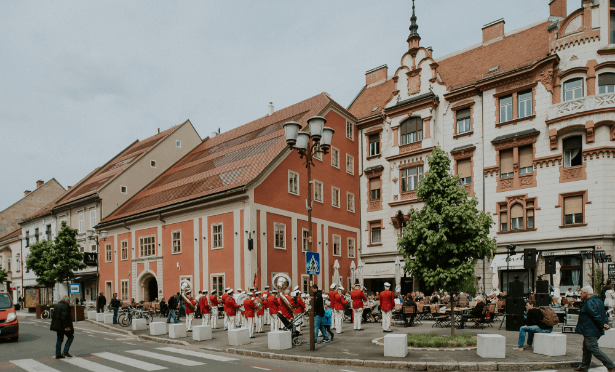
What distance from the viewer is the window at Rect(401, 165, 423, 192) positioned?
3420 cm

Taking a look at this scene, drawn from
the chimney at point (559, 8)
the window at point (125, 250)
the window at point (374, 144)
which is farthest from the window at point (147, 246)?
the chimney at point (559, 8)

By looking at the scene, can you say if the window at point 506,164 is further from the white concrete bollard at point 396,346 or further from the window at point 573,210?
the white concrete bollard at point 396,346

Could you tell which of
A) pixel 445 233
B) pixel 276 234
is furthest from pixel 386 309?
pixel 276 234

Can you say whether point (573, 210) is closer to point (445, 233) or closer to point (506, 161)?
point (506, 161)

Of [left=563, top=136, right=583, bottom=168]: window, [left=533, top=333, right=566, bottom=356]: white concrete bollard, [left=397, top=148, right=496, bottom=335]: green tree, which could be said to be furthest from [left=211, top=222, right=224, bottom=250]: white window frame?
[left=533, top=333, right=566, bottom=356]: white concrete bollard

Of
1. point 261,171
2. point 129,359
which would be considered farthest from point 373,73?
point 129,359

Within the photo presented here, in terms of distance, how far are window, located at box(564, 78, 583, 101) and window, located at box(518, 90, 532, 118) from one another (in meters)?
2.00

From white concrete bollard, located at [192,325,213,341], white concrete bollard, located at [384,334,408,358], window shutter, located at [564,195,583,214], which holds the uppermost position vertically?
window shutter, located at [564,195,583,214]

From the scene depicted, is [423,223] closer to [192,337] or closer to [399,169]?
[192,337]

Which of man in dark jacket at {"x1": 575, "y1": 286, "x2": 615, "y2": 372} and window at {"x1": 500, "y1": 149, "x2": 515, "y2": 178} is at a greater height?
window at {"x1": 500, "y1": 149, "x2": 515, "y2": 178}

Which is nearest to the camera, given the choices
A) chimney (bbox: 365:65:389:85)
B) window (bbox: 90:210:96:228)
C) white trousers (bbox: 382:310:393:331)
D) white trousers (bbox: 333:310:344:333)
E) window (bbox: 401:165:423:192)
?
white trousers (bbox: 382:310:393:331)

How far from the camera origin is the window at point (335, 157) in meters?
36.1

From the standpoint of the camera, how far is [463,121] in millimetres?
32688

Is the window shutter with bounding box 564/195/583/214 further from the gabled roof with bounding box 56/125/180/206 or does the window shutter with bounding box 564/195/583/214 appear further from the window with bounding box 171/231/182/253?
the gabled roof with bounding box 56/125/180/206
